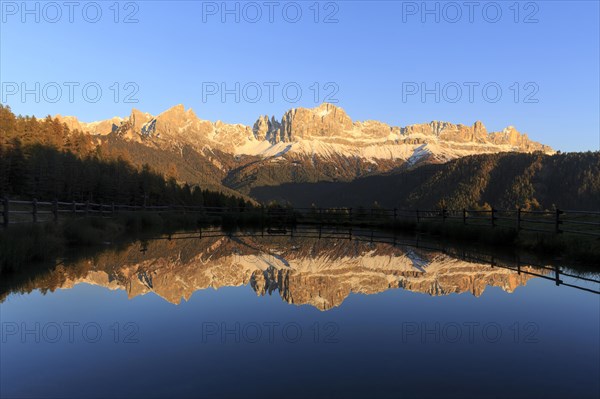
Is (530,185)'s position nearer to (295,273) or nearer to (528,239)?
(528,239)

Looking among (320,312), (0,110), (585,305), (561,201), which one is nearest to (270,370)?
(320,312)

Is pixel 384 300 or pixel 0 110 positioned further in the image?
pixel 0 110

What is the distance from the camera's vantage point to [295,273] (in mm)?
13344

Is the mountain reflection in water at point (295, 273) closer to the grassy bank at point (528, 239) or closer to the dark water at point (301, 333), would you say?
the dark water at point (301, 333)

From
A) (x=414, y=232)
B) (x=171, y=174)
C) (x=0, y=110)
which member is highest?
(x=0, y=110)

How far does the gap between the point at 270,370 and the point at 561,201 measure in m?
180

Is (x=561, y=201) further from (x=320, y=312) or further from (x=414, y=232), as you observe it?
(x=320, y=312)

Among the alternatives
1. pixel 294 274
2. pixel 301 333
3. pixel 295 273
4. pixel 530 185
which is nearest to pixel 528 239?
pixel 295 273

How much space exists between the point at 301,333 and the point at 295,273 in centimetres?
593

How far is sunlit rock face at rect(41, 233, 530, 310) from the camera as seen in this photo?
10.9 meters

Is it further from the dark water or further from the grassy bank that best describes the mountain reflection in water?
the grassy bank

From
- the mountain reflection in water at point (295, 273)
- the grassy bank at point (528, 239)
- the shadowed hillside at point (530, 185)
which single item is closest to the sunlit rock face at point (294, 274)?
the mountain reflection in water at point (295, 273)

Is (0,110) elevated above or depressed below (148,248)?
above

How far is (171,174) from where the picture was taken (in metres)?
101
